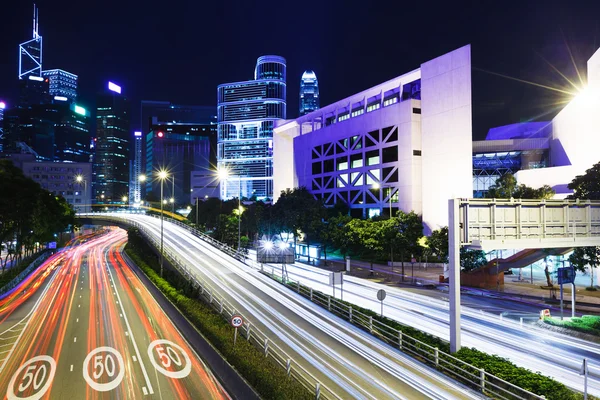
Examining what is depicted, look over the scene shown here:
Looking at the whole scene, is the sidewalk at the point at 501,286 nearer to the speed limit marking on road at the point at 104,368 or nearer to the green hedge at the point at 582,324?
the green hedge at the point at 582,324

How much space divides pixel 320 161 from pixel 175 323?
6739 cm

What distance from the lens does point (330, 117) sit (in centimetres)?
9706

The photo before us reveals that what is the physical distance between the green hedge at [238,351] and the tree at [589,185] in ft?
72.1

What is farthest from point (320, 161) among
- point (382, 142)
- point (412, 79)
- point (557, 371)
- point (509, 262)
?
point (557, 371)

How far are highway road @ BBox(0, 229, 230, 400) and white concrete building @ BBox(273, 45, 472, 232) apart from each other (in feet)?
133

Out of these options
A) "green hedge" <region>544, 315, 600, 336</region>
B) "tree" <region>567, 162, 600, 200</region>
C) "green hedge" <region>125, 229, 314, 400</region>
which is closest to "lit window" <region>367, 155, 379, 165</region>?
"green hedge" <region>125, 229, 314, 400</region>

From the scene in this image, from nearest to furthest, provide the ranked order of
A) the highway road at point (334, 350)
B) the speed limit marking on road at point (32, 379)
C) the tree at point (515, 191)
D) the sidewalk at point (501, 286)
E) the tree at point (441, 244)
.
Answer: the highway road at point (334, 350) < the speed limit marking on road at point (32, 379) < the sidewalk at point (501, 286) < the tree at point (441, 244) < the tree at point (515, 191)

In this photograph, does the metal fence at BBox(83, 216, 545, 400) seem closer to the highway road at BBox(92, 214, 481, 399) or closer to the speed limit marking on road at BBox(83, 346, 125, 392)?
the highway road at BBox(92, 214, 481, 399)

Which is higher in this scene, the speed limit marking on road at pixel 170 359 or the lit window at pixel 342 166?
the lit window at pixel 342 166

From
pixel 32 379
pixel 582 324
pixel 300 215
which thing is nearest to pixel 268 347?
pixel 32 379

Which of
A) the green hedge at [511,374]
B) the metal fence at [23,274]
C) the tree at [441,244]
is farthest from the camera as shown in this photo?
the tree at [441,244]

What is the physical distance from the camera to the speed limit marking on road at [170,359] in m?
18.5

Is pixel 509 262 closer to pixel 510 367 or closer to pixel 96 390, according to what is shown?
pixel 510 367

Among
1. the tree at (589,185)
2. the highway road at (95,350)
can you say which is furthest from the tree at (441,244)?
the highway road at (95,350)
